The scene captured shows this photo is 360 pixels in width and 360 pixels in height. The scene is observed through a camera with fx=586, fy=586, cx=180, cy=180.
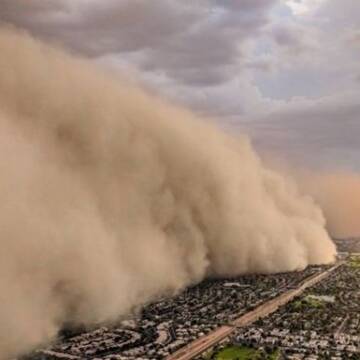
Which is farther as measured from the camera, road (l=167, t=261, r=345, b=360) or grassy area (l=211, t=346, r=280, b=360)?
road (l=167, t=261, r=345, b=360)

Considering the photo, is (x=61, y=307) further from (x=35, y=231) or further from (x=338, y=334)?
(x=338, y=334)

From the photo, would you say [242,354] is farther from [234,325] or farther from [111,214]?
[111,214]

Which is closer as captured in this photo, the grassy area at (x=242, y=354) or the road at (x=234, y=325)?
the grassy area at (x=242, y=354)

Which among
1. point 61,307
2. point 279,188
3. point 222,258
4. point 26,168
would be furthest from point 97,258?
point 279,188

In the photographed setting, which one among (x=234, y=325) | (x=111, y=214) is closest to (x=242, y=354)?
(x=234, y=325)

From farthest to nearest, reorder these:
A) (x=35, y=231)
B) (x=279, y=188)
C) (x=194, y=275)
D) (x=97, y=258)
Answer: (x=279, y=188) < (x=194, y=275) < (x=97, y=258) < (x=35, y=231)
